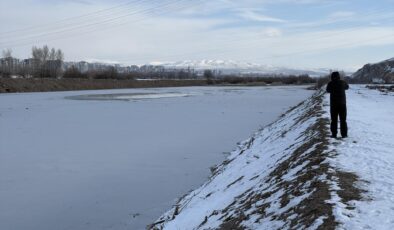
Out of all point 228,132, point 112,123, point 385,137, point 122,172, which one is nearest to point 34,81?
point 112,123

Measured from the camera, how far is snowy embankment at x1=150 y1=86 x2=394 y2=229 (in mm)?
5449

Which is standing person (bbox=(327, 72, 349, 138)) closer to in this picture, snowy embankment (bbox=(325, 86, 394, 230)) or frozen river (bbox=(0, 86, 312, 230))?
snowy embankment (bbox=(325, 86, 394, 230))

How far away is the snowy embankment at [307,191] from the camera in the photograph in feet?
17.9

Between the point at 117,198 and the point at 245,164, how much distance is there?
11.6 ft

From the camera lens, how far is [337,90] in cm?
1020

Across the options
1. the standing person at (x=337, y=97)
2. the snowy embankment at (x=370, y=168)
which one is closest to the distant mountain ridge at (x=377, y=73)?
the snowy embankment at (x=370, y=168)

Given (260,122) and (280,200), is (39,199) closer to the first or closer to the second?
(280,200)

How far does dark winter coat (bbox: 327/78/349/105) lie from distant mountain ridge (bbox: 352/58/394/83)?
57998 mm

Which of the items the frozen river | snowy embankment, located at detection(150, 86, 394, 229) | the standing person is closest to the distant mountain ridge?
the frozen river

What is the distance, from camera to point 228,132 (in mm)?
22062

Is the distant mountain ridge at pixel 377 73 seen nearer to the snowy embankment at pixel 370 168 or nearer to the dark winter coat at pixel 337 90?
the snowy embankment at pixel 370 168

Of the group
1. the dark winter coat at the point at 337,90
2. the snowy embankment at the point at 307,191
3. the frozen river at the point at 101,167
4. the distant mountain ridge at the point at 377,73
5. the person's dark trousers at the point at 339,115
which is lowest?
the frozen river at the point at 101,167

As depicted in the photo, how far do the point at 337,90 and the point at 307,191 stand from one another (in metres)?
4.39

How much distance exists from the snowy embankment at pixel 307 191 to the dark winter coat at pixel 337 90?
890 mm
